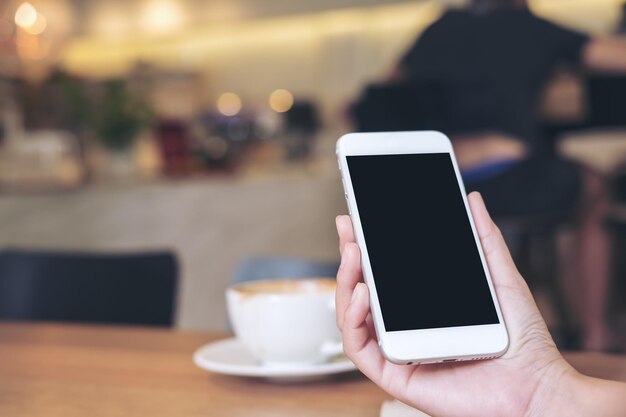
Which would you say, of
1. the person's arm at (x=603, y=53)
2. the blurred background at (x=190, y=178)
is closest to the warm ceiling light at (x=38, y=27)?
the blurred background at (x=190, y=178)

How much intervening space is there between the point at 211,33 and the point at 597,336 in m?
4.39

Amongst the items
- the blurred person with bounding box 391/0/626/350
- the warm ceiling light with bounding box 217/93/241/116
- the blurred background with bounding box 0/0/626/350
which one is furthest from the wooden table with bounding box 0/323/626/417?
the warm ceiling light with bounding box 217/93/241/116

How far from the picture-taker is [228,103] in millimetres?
6113

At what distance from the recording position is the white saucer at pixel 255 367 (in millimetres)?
630

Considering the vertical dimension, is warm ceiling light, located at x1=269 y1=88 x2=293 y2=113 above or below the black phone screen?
below

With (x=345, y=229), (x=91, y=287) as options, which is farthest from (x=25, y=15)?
(x=345, y=229)

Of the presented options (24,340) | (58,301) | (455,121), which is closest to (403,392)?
(24,340)

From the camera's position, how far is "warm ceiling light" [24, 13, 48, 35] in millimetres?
4214

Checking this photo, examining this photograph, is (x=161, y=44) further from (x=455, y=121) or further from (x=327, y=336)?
(x=327, y=336)

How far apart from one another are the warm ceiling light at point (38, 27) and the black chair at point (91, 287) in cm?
328

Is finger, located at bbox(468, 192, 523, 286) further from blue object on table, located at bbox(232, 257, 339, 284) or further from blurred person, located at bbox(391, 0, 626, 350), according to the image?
blurred person, located at bbox(391, 0, 626, 350)

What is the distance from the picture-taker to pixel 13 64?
620cm

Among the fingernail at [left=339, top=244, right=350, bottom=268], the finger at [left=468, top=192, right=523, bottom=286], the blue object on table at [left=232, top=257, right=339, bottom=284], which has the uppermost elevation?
the fingernail at [left=339, top=244, right=350, bottom=268]

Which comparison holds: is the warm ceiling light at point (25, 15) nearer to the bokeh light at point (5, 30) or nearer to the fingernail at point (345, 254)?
the bokeh light at point (5, 30)
